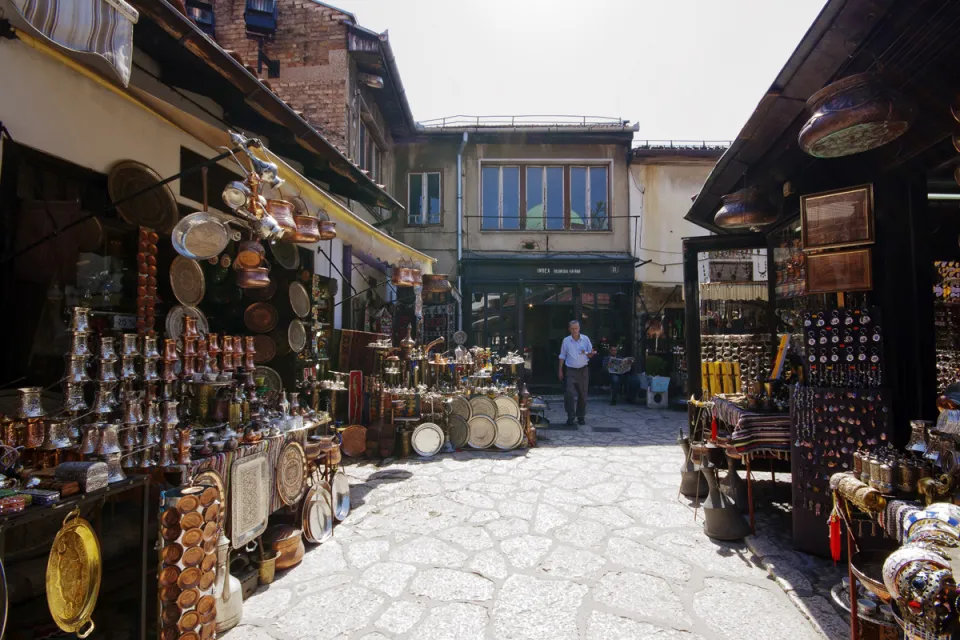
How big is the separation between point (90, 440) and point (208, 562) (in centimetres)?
95

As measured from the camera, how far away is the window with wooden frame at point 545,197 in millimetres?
15680

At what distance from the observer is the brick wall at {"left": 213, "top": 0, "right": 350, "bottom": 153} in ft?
32.9

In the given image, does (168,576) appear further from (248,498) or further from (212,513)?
(248,498)

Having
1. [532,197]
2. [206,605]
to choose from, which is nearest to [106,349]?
[206,605]

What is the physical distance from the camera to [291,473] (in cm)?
421

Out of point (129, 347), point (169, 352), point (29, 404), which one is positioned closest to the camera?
point (29, 404)

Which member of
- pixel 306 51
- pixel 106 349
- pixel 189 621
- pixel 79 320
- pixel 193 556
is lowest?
pixel 189 621

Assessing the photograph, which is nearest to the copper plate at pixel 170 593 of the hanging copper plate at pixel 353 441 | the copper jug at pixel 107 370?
the copper jug at pixel 107 370

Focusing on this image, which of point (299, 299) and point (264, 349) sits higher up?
point (299, 299)

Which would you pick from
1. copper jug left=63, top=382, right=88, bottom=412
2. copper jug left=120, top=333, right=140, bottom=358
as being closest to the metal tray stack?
copper jug left=63, top=382, right=88, bottom=412

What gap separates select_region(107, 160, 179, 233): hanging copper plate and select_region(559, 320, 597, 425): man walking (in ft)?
22.9

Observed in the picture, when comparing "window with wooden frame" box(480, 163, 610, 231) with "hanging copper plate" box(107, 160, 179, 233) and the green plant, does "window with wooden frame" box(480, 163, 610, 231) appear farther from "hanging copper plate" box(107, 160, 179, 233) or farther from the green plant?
"hanging copper plate" box(107, 160, 179, 233)

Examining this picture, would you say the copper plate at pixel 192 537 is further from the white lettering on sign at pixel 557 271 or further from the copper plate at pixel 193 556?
the white lettering on sign at pixel 557 271

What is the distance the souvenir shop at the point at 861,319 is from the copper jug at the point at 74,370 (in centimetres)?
409
